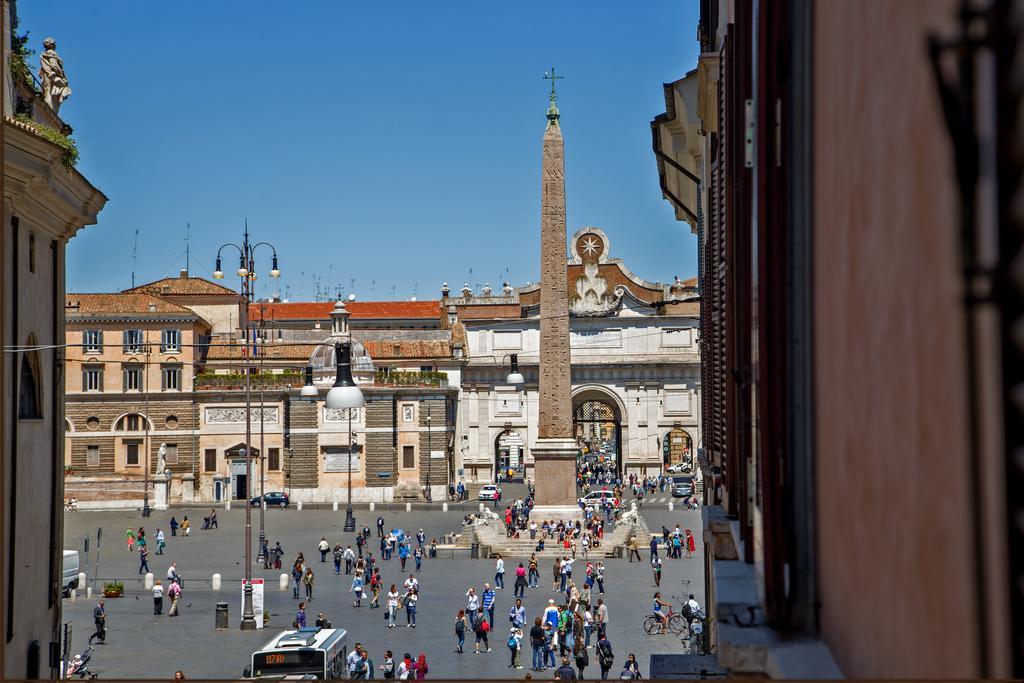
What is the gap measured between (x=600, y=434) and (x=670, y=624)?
323ft

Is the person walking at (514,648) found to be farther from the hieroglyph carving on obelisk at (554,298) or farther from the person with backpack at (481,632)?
the hieroglyph carving on obelisk at (554,298)

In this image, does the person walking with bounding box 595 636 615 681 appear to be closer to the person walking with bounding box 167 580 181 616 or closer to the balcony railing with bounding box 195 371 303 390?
the person walking with bounding box 167 580 181 616

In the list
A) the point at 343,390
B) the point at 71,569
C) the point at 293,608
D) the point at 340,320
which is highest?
the point at 340,320

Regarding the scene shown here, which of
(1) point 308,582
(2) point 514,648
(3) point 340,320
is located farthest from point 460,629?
(3) point 340,320

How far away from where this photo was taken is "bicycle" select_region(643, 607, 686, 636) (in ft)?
91.4

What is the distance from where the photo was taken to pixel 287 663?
64.8ft

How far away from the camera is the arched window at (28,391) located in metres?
15.3

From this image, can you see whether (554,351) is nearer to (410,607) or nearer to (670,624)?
(410,607)

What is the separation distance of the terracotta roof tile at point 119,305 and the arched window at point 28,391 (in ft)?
165

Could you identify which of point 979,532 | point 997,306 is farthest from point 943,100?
point 979,532

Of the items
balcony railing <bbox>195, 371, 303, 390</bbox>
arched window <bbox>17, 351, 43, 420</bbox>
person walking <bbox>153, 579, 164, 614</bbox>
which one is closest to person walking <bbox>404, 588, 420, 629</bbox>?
person walking <bbox>153, 579, 164, 614</bbox>

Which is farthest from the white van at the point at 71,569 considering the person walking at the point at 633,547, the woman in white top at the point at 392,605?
the person walking at the point at 633,547

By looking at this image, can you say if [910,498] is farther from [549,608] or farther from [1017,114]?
[549,608]

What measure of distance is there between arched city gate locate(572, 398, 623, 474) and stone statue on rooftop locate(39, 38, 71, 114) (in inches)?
2072
